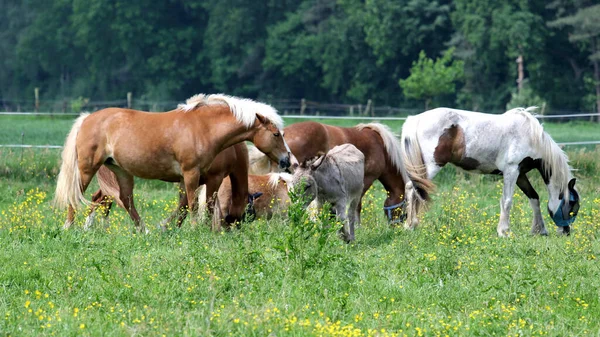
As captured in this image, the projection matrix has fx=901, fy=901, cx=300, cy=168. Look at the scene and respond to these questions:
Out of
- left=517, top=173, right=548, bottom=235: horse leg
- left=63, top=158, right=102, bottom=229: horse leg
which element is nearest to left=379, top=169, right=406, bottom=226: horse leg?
left=517, top=173, right=548, bottom=235: horse leg

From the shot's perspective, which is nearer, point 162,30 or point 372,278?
point 372,278

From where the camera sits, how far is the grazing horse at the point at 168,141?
9.58 meters

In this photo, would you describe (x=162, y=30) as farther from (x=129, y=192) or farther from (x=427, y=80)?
(x=129, y=192)

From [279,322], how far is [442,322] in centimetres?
114

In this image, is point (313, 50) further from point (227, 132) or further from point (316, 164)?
point (316, 164)

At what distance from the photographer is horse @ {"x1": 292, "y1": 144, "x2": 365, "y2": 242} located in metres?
8.56

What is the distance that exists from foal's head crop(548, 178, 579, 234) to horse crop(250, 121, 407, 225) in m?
1.85

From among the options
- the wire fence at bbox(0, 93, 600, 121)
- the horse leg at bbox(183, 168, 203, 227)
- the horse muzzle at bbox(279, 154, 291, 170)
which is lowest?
the wire fence at bbox(0, 93, 600, 121)

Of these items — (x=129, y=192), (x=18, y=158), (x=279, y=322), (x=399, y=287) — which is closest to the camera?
(x=279, y=322)

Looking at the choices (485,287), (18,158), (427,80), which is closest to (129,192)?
(485,287)

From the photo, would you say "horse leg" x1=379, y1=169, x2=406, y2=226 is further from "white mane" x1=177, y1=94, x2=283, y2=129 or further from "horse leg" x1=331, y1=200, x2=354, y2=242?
"white mane" x1=177, y1=94, x2=283, y2=129

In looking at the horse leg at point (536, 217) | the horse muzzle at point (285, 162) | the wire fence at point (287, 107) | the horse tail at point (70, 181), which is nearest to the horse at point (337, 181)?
the horse muzzle at point (285, 162)

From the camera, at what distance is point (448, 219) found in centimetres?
1046

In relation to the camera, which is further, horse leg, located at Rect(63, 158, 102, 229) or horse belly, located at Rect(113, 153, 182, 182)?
horse leg, located at Rect(63, 158, 102, 229)
